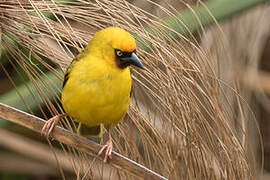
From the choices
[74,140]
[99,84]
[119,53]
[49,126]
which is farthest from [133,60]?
[49,126]

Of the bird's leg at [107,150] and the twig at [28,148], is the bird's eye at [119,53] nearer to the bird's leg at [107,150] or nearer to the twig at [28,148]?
the bird's leg at [107,150]

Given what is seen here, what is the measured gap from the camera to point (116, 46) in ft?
6.79

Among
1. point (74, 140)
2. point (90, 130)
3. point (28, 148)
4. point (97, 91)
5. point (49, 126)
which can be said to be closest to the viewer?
point (74, 140)

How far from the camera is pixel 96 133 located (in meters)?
2.48

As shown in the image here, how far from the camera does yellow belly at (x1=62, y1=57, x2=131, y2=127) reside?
2.11m

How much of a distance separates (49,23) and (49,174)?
6.26 feet

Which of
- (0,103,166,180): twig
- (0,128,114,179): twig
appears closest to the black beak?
(0,103,166,180): twig

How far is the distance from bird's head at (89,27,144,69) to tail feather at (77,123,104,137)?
0.43 m

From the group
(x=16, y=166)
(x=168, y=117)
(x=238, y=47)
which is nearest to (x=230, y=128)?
(x=168, y=117)

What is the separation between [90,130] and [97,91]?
39 cm

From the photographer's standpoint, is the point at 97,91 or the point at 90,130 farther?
the point at 90,130

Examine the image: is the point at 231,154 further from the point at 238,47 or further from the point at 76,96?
the point at 238,47

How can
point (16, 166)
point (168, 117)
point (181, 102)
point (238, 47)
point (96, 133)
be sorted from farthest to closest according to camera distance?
point (16, 166) < point (238, 47) < point (96, 133) < point (168, 117) < point (181, 102)

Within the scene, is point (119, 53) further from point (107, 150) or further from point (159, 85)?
point (107, 150)
